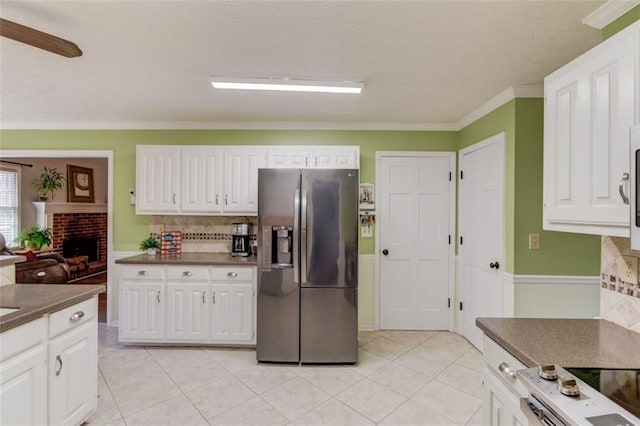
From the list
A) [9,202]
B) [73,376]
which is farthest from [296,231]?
[9,202]

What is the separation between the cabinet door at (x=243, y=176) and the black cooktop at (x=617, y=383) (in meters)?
3.01

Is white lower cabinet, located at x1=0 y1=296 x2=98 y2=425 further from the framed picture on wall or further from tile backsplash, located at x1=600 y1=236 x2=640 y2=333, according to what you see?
the framed picture on wall

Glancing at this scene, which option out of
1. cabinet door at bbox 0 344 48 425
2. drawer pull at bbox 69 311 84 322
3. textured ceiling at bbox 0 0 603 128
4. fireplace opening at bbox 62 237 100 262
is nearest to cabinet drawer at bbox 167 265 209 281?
drawer pull at bbox 69 311 84 322

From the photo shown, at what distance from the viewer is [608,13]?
1613 mm

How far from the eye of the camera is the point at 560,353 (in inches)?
51.2

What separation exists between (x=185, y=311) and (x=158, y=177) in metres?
1.52

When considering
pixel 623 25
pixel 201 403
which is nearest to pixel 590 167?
pixel 623 25

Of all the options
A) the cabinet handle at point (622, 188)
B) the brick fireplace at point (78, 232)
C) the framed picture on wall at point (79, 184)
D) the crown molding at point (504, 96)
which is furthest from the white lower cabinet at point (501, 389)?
the framed picture on wall at point (79, 184)

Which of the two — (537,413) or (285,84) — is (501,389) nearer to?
(537,413)

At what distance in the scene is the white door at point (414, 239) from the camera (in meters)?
3.80

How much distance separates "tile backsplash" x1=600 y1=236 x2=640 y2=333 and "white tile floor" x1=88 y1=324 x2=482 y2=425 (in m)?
1.17

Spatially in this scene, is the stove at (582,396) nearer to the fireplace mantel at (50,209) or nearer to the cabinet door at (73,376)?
the cabinet door at (73,376)

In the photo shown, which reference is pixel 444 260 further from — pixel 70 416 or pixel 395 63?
pixel 70 416

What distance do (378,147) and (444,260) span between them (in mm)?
1566
